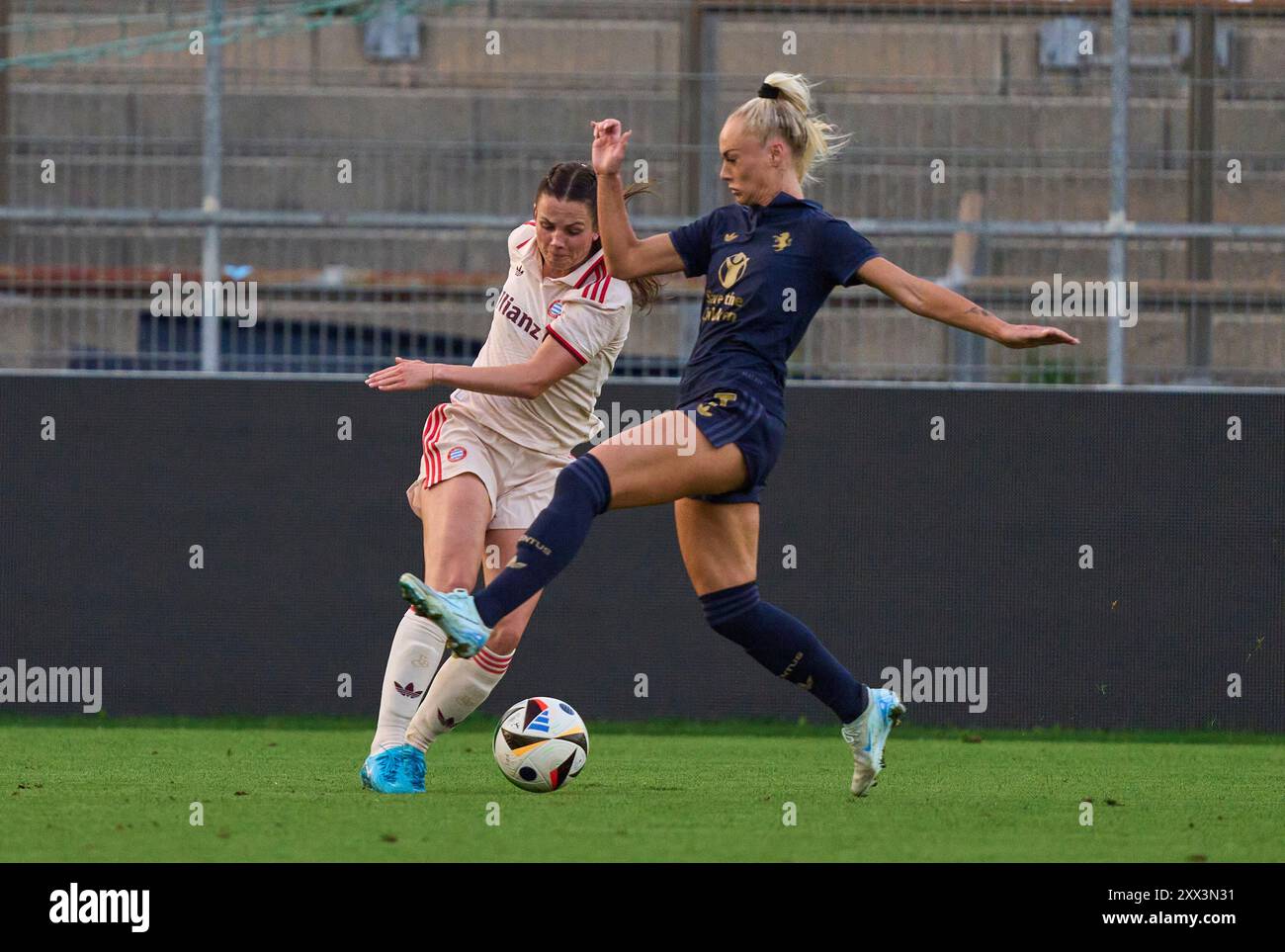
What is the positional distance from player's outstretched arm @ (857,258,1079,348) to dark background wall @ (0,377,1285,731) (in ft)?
12.5

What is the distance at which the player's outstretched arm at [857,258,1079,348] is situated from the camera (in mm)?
5031

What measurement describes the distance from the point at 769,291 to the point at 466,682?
148 cm

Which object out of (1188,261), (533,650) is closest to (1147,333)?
(1188,261)

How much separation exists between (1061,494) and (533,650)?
98.4 inches

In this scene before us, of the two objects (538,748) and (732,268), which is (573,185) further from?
(538,748)

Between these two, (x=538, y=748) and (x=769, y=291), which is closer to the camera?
(x=769, y=291)

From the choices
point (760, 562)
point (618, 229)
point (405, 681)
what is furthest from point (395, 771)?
point (760, 562)

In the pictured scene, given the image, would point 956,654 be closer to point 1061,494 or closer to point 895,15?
point 1061,494

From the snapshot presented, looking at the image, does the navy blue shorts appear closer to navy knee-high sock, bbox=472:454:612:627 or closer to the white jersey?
navy knee-high sock, bbox=472:454:612:627

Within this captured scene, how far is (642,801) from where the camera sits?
18.7 ft

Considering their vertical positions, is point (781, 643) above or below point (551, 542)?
below

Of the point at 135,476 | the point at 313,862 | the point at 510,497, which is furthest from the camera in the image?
the point at 135,476

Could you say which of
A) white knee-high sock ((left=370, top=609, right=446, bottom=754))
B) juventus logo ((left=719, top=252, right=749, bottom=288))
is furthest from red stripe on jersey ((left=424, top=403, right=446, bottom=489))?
juventus logo ((left=719, top=252, right=749, bottom=288))

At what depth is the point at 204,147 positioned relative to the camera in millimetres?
8914
